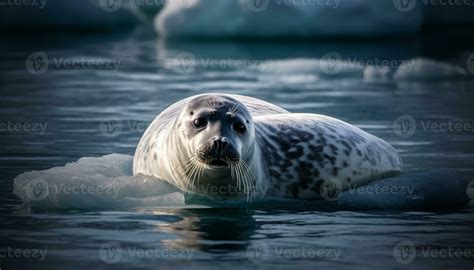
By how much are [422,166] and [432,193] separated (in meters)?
1.16

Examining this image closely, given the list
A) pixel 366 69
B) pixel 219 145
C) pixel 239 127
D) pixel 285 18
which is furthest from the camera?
pixel 285 18

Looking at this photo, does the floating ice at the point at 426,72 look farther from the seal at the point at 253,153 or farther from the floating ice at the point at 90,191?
the floating ice at the point at 90,191

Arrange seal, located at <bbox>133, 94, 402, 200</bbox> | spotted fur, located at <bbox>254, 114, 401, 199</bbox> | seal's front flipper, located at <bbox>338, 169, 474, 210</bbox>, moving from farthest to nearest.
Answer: spotted fur, located at <bbox>254, 114, 401, 199</bbox>, seal's front flipper, located at <bbox>338, 169, 474, 210</bbox>, seal, located at <bbox>133, 94, 402, 200</bbox>

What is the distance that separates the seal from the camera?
7094 mm

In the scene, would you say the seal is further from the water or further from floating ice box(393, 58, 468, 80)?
floating ice box(393, 58, 468, 80)

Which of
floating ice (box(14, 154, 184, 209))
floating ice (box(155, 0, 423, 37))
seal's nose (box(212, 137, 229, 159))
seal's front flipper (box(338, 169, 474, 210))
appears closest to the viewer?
seal's nose (box(212, 137, 229, 159))

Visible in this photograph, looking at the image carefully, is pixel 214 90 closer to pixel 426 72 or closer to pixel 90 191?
pixel 426 72

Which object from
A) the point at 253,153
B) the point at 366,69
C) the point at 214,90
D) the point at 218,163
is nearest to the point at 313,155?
the point at 253,153

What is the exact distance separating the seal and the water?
0.88 ft

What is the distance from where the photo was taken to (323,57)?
761 inches

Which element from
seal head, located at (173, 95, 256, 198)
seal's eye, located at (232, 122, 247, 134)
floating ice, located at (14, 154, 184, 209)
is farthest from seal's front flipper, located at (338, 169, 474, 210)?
floating ice, located at (14, 154, 184, 209)

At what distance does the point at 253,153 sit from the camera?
24.2 feet

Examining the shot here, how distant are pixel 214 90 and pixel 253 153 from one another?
721cm

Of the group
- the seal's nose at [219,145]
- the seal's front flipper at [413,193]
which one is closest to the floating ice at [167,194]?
the seal's front flipper at [413,193]
